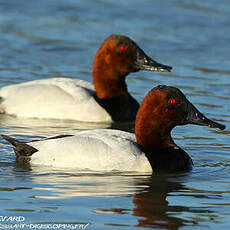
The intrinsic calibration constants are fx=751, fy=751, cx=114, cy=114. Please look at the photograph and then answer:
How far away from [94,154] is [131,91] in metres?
4.83

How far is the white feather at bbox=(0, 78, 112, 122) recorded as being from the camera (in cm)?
1064

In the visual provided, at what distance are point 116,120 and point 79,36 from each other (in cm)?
592

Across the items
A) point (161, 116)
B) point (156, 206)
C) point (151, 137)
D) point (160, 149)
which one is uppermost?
point (161, 116)

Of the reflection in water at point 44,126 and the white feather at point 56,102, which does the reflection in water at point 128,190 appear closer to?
the reflection in water at point 44,126

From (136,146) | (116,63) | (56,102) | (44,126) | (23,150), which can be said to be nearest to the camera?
(136,146)

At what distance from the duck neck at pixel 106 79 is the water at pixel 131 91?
2.23 ft

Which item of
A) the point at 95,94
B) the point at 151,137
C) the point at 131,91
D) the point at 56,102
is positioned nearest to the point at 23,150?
the point at 151,137

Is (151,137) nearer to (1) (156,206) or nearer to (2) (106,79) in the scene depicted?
(1) (156,206)

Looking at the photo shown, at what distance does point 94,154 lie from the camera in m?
7.38

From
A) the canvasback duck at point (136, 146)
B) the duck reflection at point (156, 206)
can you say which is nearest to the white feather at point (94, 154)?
the canvasback duck at point (136, 146)

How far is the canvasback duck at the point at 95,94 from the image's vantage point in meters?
10.7

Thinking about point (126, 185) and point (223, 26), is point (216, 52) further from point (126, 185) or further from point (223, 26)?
point (126, 185)

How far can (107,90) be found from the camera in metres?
11.0

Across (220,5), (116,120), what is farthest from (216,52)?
(116,120)
